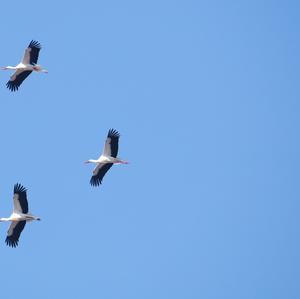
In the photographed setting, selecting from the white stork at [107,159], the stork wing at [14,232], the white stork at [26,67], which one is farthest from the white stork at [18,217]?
the white stork at [26,67]

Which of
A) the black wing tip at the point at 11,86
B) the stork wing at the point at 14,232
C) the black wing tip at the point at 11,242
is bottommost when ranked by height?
the black wing tip at the point at 11,242

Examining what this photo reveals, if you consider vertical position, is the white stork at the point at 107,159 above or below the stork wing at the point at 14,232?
above

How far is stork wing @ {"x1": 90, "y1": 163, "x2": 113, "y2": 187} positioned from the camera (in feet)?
137

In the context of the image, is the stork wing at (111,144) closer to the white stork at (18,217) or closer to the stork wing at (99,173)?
the stork wing at (99,173)

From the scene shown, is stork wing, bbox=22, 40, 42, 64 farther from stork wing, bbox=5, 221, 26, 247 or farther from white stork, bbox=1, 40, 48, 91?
stork wing, bbox=5, 221, 26, 247

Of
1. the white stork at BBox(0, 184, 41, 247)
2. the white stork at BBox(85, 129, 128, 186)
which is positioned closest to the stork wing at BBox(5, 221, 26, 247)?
the white stork at BBox(0, 184, 41, 247)

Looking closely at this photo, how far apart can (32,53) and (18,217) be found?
624 cm

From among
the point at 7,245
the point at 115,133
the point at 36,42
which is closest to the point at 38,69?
the point at 36,42

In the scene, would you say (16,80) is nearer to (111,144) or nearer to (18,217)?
(111,144)

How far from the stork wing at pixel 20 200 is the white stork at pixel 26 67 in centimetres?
514

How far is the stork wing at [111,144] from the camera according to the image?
40281mm

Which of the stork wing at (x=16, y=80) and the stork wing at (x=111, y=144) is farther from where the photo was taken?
the stork wing at (x=16, y=80)

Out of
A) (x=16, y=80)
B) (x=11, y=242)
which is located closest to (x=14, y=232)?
(x=11, y=242)

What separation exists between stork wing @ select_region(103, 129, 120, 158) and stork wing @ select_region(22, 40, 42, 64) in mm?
3872
